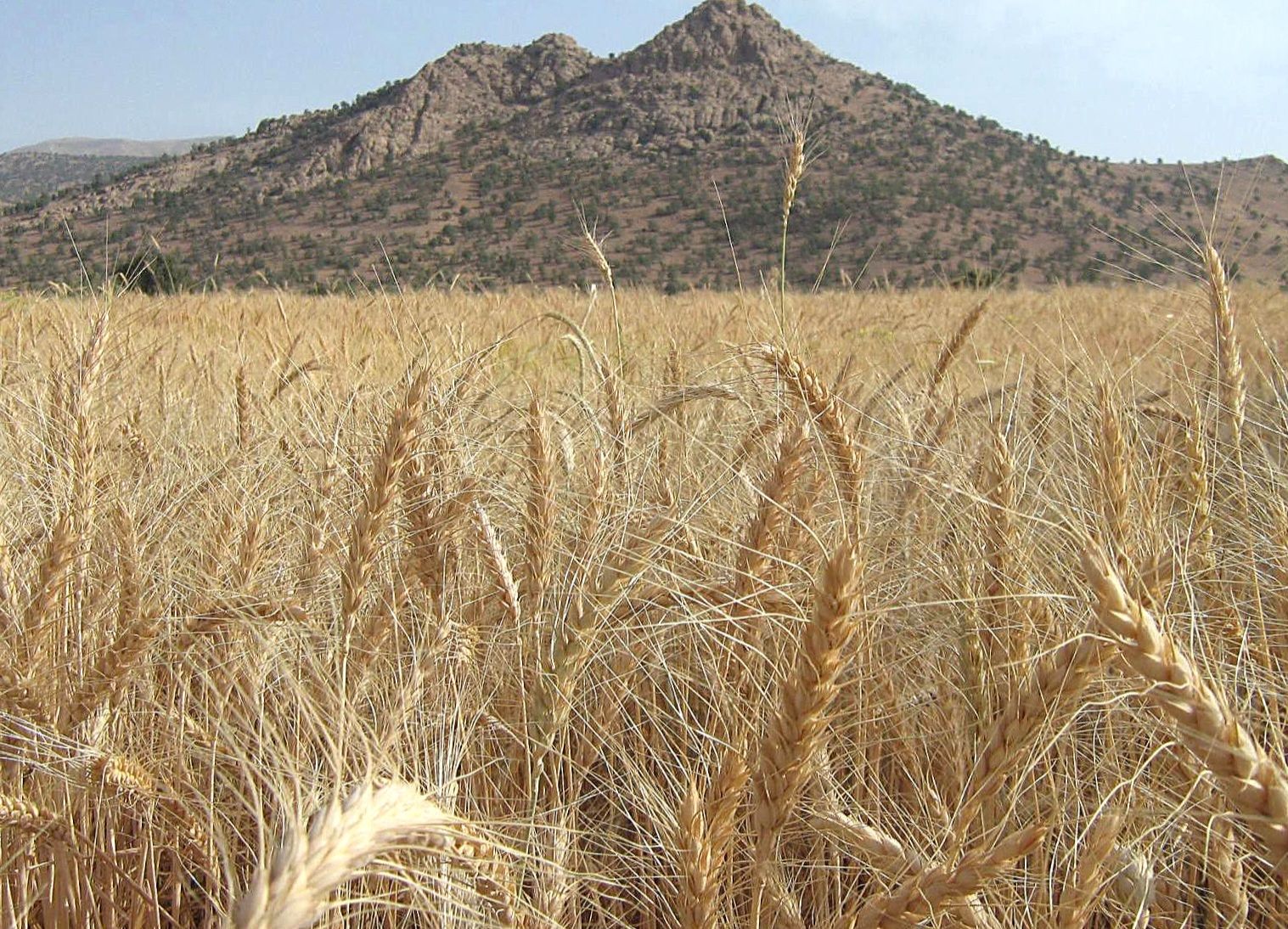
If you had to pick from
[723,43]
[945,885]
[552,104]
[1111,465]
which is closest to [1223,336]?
[1111,465]

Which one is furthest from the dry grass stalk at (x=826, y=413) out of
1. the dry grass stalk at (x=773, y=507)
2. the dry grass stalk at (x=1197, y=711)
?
the dry grass stalk at (x=1197, y=711)

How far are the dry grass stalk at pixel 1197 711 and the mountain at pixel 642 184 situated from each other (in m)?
16.0

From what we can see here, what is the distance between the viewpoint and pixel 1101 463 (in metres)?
1.15

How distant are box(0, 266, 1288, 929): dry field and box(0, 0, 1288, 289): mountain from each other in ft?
49.4

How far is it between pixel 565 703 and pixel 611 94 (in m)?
71.6

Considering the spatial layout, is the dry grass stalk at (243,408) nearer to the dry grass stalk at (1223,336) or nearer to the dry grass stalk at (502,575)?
the dry grass stalk at (502,575)

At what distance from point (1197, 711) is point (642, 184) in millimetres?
51486

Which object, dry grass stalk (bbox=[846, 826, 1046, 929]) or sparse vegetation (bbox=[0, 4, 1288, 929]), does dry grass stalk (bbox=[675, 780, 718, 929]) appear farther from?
dry grass stalk (bbox=[846, 826, 1046, 929])

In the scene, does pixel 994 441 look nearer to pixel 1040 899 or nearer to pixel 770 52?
pixel 1040 899

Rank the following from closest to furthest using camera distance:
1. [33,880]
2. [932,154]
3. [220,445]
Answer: [33,880]
[220,445]
[932,154]

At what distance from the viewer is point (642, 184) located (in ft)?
162

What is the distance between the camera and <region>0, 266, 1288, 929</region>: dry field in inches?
33.1

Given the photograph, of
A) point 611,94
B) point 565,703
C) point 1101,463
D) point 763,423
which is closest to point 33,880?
point 565,703

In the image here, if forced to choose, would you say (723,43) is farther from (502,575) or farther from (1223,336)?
(502,575)
